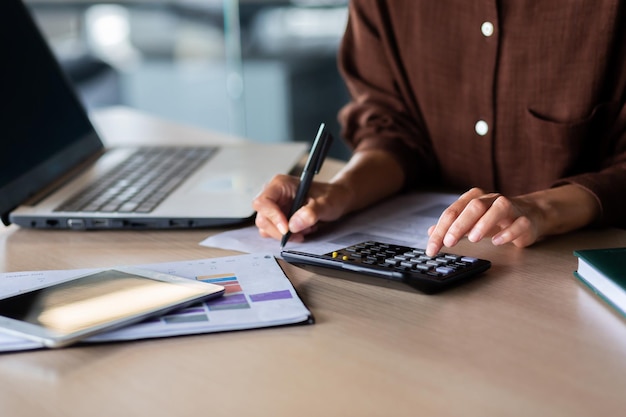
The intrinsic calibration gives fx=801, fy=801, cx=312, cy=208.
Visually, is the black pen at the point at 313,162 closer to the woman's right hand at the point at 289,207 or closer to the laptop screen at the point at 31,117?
the woman's right hand at the point at 289,207

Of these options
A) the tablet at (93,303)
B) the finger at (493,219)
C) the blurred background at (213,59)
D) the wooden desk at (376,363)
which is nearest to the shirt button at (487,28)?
the finger at (493,219)

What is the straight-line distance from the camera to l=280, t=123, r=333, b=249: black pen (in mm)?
958

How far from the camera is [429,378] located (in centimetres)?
62

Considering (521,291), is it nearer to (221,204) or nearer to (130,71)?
(221,204)

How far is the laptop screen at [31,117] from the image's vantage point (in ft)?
3.57

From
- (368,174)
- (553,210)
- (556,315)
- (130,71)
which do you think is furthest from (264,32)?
(556,315)

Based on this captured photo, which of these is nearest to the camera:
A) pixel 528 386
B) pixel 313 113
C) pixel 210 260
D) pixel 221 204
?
pixel 528 386

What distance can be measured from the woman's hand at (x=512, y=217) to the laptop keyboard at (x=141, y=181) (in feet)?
1.33

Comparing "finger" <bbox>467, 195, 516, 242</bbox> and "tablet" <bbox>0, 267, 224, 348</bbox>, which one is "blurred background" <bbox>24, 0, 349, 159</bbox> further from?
"tablet" <bbox>0, 267, 224, 348</bbox>

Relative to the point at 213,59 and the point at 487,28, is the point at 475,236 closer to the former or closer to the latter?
the point at 487,28

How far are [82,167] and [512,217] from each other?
2.27 feet

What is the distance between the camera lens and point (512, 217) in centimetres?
88

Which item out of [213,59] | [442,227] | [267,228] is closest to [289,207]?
[267,228]

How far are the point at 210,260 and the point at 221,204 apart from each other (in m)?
0.19
